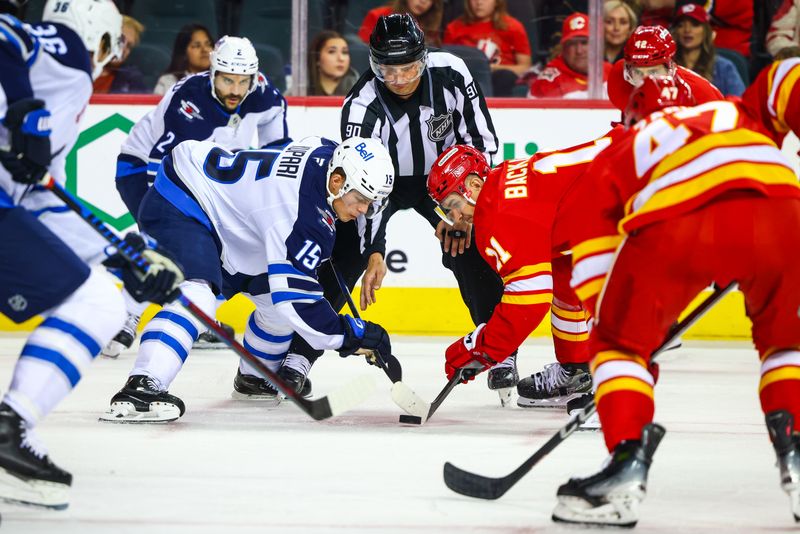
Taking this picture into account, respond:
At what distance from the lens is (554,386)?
3.93 metres

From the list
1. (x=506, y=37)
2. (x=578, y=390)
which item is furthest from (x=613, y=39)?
(x=578, y=390)

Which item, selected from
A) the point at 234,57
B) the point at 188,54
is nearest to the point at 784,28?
the point at 234,57

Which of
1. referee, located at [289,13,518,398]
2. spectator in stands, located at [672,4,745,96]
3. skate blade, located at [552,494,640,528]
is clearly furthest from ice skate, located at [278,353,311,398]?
spectator in stands, located at [672,4,745,96]

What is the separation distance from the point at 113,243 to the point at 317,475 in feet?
2.28

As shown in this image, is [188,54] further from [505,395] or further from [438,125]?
[505,395]

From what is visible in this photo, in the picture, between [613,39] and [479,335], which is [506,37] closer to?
[613,39]

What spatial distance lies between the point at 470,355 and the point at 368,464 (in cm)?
68

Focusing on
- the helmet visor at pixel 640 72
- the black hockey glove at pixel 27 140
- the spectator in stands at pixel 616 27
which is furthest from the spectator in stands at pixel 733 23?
the black hockey glove at pixel 27 140

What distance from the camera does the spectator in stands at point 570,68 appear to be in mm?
5547

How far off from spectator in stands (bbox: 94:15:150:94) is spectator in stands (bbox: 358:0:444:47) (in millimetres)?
1028

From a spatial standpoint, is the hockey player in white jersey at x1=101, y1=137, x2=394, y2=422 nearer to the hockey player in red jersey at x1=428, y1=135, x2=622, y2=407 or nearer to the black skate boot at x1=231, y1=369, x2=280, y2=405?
the hockey player in red jersey at x1=428, y1=135, x2=622, y2=407

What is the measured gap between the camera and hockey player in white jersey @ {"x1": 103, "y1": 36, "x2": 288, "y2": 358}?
4.89 meters

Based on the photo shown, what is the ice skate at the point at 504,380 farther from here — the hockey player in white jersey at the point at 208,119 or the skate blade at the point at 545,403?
the hockey player in white jersey at the point at 208,119

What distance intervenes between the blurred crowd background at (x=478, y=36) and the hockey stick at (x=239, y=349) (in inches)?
105
